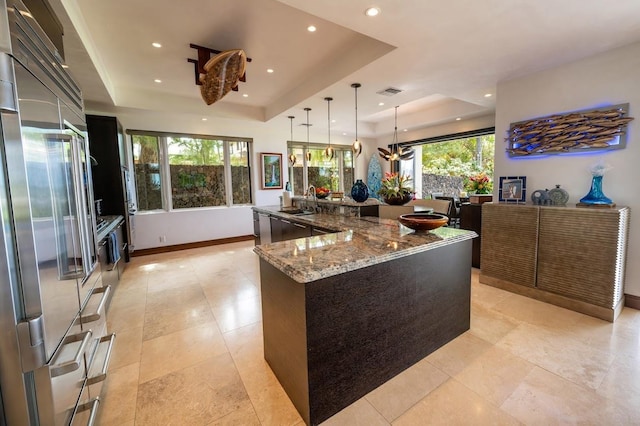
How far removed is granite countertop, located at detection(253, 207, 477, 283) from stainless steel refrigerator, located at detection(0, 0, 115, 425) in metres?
0.96

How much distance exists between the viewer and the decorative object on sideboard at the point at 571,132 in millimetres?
2779

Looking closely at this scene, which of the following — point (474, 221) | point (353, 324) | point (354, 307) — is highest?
point (474, 221)

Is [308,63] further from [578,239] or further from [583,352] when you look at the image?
[583,352]

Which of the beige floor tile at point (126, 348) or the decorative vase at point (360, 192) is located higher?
the decorative vase at point (360, 192)

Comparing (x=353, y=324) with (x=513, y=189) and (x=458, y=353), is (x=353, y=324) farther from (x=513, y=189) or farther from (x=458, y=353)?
(x=513, y=189)

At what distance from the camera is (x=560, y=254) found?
113 inches

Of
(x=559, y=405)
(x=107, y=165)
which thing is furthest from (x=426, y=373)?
(x=107, y=165)

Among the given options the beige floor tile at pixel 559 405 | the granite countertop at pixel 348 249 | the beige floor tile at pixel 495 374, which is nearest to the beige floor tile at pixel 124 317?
the granite countertop at pixel 348 249

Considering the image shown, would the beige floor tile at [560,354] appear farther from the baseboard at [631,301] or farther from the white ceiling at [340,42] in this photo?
the white ceiling at [340,42]

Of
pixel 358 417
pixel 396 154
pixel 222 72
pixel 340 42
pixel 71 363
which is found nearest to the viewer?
pixel 71 363

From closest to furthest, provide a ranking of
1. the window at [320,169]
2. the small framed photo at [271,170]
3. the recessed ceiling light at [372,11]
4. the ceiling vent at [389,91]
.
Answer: the recessed ceiling light at [372,11], the ceiling vent at [389,91], the small framed photo at [271,170], the window at [320,169]

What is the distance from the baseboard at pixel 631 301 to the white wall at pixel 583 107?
61mm

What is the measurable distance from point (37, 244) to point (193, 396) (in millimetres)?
1373

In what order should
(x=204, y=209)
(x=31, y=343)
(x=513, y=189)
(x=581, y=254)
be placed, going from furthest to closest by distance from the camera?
(x=204, y=209)
(x=513, y=189)
(x=581, y=254)
(x=31, y=343)
